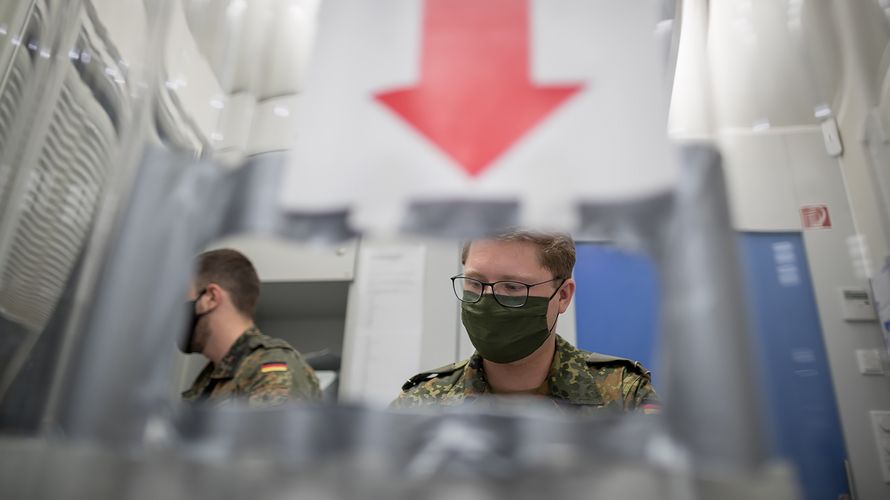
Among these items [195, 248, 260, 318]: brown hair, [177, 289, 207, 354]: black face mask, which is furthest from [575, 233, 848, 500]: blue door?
[177, 289, 207, 354]: black face mask

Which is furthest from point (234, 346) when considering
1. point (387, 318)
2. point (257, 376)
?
point (387, 318)

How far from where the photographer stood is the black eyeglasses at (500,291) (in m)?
0.96

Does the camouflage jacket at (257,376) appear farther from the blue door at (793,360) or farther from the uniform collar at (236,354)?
the blue door at (793,360)

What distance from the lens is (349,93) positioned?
77cm

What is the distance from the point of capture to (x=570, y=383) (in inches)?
48.7

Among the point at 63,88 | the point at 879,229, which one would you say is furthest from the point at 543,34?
the point at 63,88

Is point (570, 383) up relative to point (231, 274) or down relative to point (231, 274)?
down

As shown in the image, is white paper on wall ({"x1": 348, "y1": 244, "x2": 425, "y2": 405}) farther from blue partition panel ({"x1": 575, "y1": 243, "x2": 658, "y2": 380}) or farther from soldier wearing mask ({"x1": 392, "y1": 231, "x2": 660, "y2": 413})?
blue partition panel ({"x1": 575, "y1": 243, "x2": 658, "y2": 380})

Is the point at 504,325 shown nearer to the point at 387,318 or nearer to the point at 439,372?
the point at 387,318

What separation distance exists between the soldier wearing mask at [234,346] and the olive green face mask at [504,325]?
0.28 metres

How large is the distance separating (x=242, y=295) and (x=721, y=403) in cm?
81

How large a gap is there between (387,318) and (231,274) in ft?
1.00

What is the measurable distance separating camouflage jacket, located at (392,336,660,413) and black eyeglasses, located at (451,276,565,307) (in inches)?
10.0

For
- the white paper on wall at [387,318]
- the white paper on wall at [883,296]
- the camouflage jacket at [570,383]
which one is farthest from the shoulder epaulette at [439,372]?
the white paper on wall at [883,296]
